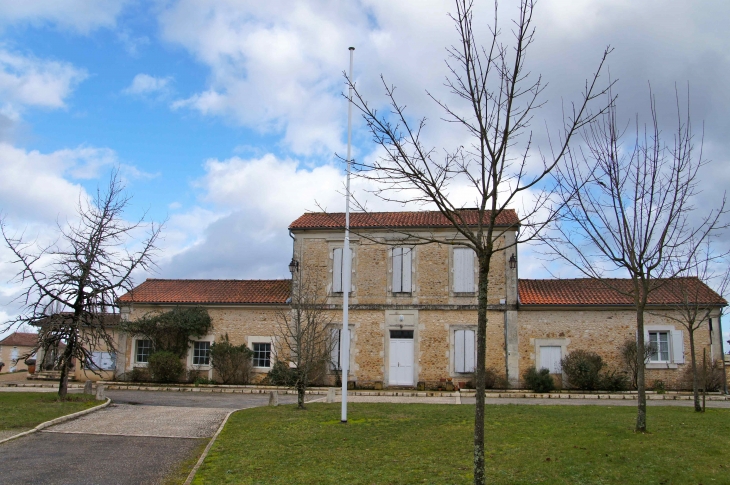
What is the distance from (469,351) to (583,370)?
4.20m

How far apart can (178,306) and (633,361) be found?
18008 mm

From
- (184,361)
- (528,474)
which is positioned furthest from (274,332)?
(528,474)

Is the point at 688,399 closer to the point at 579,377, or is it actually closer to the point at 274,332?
the point at 579,377

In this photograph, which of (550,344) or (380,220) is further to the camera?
(380,220)

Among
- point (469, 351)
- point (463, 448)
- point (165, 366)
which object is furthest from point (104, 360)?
point (463, 448)

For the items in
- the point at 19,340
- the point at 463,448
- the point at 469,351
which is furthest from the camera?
the point at 19,340

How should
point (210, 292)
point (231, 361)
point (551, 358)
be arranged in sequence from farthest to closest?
point (210, 292) → point (231, 361) → point (551, 358)

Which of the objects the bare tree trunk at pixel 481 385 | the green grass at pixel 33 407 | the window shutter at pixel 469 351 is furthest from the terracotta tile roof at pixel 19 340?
the bare tree trunk at pixel 481 385

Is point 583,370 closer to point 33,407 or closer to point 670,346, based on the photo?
point 670,346

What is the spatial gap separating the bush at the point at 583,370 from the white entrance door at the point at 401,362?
228 inches

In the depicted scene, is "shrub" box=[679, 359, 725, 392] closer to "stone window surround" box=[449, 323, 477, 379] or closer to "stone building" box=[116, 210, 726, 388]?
"stone building" box=[116, 210, 726, 388]

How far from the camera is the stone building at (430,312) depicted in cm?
2267

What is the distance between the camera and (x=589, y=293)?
930 inches

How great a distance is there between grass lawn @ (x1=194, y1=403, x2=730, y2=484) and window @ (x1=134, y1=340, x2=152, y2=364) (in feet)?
42.7
